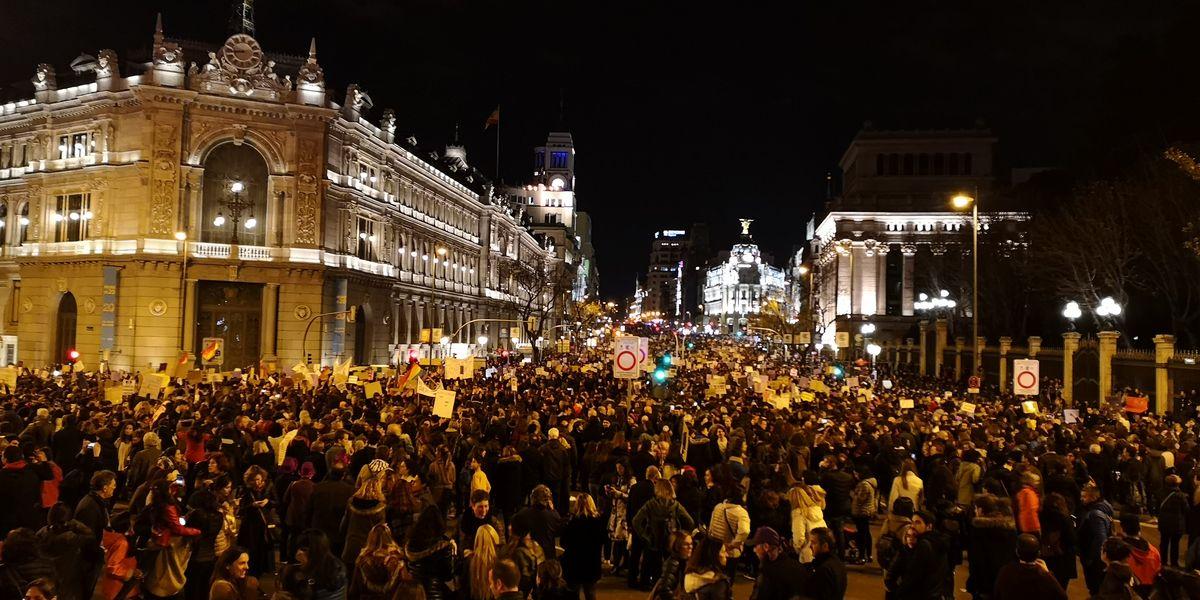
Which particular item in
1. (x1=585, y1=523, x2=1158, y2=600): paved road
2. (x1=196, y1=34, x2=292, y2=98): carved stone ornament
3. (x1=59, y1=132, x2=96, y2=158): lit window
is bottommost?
(x1=585, y1=523, x2=1158, y2=600): paved road

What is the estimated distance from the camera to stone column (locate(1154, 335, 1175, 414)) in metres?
30.5

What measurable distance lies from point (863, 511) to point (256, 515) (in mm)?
7805

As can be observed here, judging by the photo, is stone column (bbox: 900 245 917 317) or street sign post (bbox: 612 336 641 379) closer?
street sign post (bbox: 612 336 641 379)

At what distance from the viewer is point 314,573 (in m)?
7.05

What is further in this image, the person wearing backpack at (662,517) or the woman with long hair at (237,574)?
the person wearing backpack at (662,517)

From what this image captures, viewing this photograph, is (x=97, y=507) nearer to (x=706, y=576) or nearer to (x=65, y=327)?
(x=706, y=576)

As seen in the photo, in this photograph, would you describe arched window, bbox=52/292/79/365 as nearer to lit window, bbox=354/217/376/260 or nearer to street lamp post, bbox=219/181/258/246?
street lamp post, bbox=219/181/258/246

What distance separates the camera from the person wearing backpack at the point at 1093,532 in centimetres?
995

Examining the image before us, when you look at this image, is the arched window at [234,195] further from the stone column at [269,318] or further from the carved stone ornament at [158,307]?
the carved stone ornament at [158,307]

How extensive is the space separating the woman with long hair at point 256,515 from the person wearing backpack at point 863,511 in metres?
7.58

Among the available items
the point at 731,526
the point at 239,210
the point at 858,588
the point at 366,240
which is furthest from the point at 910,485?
the point at 366,240

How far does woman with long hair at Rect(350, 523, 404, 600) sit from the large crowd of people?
0.02 metres

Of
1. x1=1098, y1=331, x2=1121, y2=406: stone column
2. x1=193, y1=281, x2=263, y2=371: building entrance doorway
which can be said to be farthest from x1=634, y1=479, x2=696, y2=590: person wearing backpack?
x1=193, y1=281, x2=263, y2=371: building entrance doorway

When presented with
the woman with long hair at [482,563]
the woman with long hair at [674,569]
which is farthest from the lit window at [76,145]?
the woman with long hair at [674,569]
